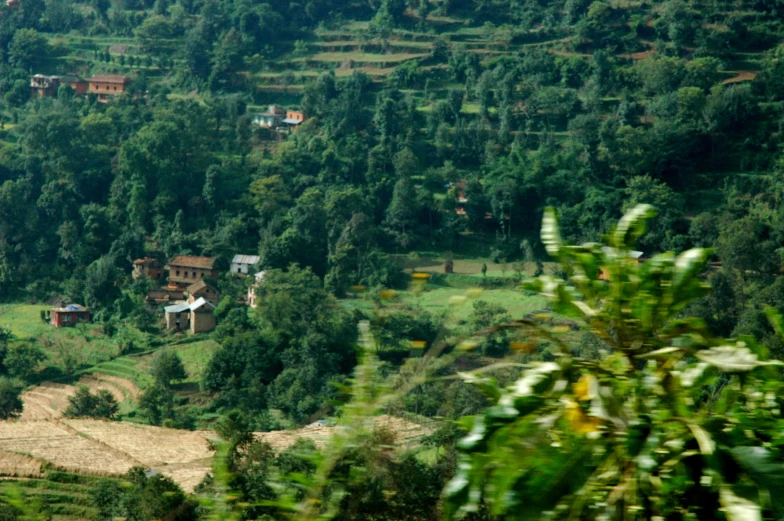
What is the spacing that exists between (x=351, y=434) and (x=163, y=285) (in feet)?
56.2

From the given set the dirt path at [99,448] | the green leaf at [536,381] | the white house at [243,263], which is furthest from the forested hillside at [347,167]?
the green leaf at [536,381]

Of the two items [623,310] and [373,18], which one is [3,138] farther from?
[623,310]

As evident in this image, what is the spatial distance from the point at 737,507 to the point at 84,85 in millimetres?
24998

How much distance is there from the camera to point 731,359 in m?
1.01

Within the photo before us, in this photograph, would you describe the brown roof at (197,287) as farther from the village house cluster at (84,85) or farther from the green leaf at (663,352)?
the green leaf at (663,352)

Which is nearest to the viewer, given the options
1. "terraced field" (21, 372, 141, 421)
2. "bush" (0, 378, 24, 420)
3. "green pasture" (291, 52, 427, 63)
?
"bush" (0, 378, 24, 420)

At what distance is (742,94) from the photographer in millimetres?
18406

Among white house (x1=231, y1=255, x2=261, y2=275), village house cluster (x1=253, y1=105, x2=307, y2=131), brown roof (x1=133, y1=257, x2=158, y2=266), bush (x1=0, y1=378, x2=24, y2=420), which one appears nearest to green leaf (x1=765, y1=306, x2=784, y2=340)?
bush (x1=0, y1=378, x2=24, y2=420)

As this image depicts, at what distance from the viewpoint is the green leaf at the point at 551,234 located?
3.54 feet

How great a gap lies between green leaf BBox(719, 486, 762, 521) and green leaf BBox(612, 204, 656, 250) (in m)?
0.28

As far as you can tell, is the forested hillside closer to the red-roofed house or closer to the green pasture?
the green pasture

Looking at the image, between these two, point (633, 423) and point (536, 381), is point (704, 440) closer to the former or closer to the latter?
point (633, 423)

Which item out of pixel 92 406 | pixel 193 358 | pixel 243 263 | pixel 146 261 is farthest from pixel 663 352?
pixel 146 261

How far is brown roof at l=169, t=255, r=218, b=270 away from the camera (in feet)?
56.6
